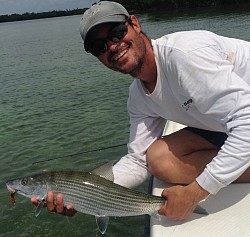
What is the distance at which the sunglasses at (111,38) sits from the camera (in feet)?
9.87

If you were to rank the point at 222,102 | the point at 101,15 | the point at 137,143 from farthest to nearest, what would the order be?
the point at 137,143 → the point at 101,15 → the point at 222,102

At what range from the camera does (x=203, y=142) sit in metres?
3.47

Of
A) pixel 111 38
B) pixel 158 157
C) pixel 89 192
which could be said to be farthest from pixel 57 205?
pixel 111 38

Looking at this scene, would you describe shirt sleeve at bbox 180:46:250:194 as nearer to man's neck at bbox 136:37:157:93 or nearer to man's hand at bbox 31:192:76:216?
man's neck at bbox 136:37:157:93

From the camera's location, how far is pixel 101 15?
115 inches

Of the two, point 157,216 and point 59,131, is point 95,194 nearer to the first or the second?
point 157,216

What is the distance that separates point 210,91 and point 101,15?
93 cm

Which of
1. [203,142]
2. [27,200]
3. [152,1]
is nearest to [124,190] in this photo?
[203,142]

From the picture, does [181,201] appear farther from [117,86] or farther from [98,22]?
[117,86]

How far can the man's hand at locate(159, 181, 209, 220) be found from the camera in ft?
9.11

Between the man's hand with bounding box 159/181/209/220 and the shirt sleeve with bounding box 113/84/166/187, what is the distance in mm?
699

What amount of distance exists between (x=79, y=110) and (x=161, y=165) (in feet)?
23.4

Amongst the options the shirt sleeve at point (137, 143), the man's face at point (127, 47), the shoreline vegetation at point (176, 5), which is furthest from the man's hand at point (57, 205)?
the shoreline vegetation at point (176, 5)

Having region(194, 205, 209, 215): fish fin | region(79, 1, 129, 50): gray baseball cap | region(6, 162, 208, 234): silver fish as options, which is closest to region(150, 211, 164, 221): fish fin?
region(6, 162, 208, 234): silver fish
